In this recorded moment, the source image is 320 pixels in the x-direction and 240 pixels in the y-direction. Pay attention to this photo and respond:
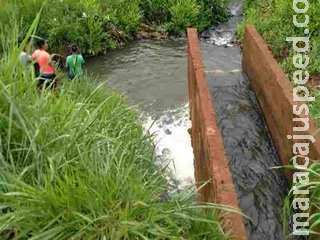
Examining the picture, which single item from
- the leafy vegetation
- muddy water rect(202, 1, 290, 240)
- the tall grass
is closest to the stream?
muddy water rect(202, 1, 290, 240)

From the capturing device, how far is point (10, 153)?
2.90 m

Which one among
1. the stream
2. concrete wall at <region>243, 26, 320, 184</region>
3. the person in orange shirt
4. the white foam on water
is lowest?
the white foam on water

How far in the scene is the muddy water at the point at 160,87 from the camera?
6648 mm

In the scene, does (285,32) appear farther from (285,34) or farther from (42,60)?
(42,60)

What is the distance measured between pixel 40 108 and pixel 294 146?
2.98m

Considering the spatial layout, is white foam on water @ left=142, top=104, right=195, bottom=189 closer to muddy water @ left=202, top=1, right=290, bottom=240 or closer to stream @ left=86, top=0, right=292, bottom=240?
stream @ left=86, top=0, right=292, bottom=240

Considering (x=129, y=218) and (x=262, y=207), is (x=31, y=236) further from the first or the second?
(x=262, y=207)

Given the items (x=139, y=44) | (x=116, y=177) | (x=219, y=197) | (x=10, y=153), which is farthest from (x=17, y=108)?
(x=139, y=44)

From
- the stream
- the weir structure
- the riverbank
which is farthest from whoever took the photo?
the riverbank

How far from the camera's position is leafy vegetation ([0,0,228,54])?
32.2ft

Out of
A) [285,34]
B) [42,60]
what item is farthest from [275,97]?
[285,34]

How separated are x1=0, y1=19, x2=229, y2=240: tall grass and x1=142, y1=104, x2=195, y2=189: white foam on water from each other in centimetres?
249

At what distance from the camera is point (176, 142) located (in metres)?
6.95

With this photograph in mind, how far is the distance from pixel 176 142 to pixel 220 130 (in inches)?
37.1
